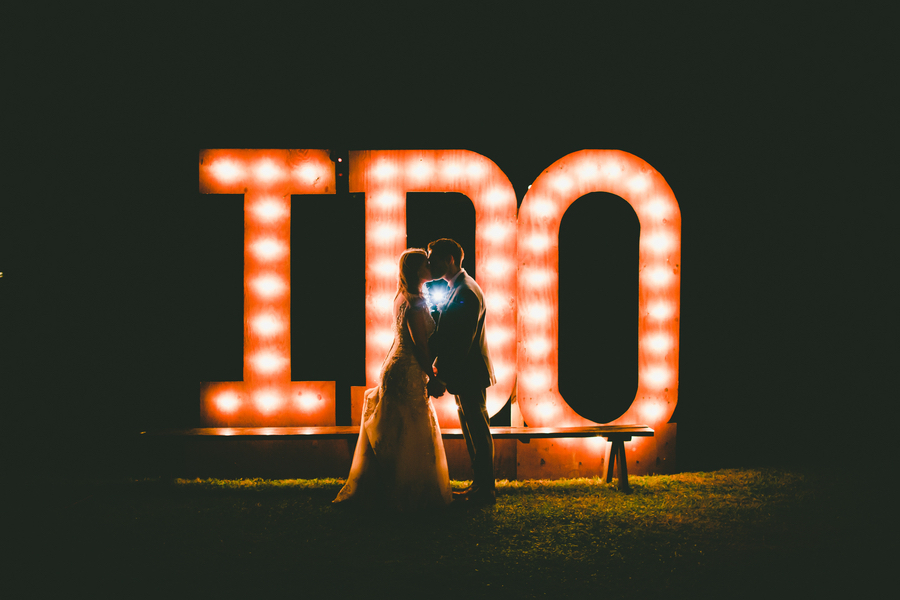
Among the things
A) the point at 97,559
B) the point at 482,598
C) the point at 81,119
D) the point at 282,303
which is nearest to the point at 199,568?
the point at 97,559

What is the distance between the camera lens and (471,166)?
4.78m

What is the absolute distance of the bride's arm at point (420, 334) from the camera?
3635 millimetres

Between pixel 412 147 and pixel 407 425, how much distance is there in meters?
2.88

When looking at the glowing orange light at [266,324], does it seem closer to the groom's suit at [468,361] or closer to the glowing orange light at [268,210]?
the glowing orange light at [268,210]

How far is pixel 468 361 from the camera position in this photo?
3848 mm

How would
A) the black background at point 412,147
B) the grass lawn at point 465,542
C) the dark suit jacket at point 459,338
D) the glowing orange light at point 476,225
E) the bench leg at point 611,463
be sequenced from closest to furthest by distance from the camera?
the grass lawn at point 465,542 → the dark suit jacket at point 459,338 → the bench leg at point 611,463 → the glowing orange light at point 476,225 → the black background at point 412,147

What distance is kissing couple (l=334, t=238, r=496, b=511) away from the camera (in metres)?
3.61

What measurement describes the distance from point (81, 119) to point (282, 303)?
112 inches

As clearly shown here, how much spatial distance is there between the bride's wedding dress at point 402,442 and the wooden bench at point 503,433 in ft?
2.11

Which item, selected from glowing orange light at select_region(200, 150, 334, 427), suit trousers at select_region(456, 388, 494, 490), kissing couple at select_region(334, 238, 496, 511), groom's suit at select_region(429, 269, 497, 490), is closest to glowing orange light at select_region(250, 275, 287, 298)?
glowing orange light at select_region(200, 150, 334, 427)

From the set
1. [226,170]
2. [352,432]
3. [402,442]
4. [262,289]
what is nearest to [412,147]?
[226,170]

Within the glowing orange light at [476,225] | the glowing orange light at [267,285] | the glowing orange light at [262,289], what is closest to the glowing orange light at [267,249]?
the glowing orange light at [262,289]

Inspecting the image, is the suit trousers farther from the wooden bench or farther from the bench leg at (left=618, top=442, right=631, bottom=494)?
the bench leg at (left=618, top=442, right=631, bottom=494)

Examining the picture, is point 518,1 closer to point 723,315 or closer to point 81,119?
point 723,315
